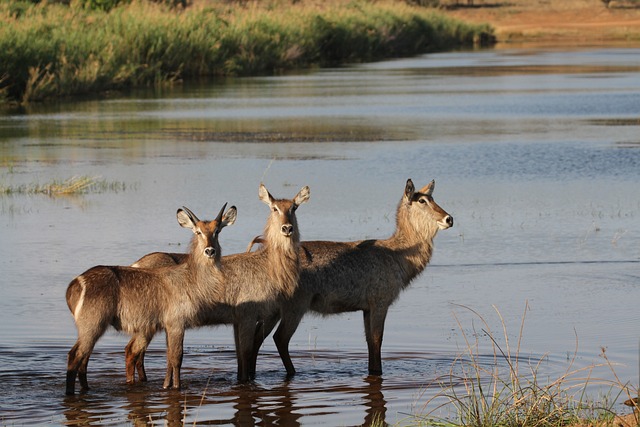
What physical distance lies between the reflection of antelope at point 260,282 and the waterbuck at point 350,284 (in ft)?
0.50

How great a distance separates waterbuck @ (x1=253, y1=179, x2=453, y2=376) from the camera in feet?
30.2

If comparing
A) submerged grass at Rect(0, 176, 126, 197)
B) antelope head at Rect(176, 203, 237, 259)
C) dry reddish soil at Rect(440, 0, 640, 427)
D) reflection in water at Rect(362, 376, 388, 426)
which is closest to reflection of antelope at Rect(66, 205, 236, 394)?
antelope head at Rect(176, 203, 237, 259)

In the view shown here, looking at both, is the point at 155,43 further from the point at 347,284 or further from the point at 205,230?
the point at 205,230

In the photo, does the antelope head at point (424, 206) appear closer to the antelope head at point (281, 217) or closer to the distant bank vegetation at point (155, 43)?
the antelope head at point (281, 217)

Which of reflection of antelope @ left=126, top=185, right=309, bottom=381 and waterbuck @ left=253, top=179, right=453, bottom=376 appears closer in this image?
reflection of antelope @ left=126, top=185, right=309, bottom=381

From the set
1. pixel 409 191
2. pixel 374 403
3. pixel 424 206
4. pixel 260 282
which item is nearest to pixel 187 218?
pixel 260 282

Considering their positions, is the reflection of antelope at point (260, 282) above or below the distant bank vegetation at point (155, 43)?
below

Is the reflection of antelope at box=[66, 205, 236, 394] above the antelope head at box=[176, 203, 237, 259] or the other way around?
the other way around

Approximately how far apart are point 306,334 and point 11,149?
12670 mm

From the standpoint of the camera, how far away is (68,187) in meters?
17.2

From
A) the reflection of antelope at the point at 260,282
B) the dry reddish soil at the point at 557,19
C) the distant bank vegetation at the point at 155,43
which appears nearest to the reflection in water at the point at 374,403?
the reflection of antelope at the point at 260,282

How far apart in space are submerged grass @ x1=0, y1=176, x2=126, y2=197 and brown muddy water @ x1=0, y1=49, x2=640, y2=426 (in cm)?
18

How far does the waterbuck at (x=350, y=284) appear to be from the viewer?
9.20 m

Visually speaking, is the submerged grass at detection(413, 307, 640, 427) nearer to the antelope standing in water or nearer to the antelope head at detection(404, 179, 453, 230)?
the antelope standing in water
